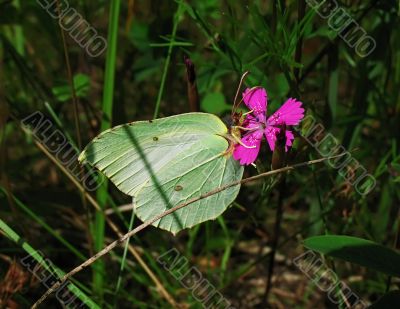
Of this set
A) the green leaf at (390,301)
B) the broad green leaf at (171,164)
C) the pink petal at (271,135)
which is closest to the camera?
the green leaf at (390,301)

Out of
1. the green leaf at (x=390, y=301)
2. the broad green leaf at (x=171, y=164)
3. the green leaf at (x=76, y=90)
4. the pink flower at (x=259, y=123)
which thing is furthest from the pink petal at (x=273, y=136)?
the green leaf at (x=76, y=90)

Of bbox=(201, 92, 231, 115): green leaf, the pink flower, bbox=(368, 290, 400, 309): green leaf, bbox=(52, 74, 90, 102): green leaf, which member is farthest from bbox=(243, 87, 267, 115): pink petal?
bbox=(52, 74, 90, 102): green leaf

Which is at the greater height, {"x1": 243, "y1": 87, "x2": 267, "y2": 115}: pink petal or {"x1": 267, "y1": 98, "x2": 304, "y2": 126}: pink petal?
{"x1": 243, "y1": 87, "x2": 267, "y2": 115}: pink petal

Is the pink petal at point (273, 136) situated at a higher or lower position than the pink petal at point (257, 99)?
lower

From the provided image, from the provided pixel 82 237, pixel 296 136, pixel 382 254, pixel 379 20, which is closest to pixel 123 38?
pixel 82 237

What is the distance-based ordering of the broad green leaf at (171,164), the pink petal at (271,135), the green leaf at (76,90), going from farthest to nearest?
the green leaf at (76,90) → the broad green leaf at (171,164) → the pink petal at (271,135)

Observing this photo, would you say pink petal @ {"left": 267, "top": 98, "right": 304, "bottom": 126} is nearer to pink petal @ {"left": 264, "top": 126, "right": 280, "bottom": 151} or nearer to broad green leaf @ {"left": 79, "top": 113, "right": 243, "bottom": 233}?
pink petal @ {"left": 264, "top": 126, "right": 280, "bottom": 151}

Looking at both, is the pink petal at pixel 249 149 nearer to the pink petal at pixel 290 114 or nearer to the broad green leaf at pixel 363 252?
the pink petal at pixel 290 114

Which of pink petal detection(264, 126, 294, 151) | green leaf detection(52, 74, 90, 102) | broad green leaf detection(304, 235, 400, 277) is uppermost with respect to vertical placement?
green leaf detection(52, 74, 90, 102)

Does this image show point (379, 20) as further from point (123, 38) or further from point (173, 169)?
point (123, 38)
